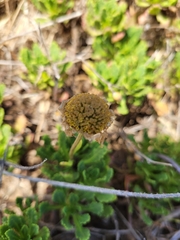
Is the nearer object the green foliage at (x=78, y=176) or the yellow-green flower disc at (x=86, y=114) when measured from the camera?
the yellow-green flower disc at (x=86, y=114)

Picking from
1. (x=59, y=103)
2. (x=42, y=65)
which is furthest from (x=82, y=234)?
(x=42, y=65)

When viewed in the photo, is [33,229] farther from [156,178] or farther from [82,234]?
[156,178]

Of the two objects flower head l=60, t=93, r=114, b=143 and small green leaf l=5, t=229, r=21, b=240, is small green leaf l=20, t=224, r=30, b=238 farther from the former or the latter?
flower head l=60, t=93, r=114, b=143

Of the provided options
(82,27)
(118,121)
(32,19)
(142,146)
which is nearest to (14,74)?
(32,19)

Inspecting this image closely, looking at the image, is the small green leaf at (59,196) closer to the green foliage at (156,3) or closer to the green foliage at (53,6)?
the green foliage at (53,6)

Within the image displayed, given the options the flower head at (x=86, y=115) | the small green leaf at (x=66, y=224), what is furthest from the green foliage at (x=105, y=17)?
the small green leaf at (x=66, y=224)
